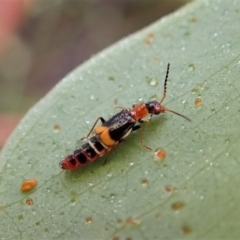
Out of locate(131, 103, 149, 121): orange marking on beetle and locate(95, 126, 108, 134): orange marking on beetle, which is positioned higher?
locate(95, 126, 108, 134): orange marking on beetle

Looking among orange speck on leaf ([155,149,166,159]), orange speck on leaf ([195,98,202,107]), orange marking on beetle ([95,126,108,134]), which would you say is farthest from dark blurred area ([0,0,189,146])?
orange speck on leaf ([155,149,166,159])

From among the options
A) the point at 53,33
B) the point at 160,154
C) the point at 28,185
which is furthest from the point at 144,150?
the point at 53,33

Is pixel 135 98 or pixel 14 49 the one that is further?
pixel 14 49

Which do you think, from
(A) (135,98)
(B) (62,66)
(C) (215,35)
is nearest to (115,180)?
(A) (135,98)

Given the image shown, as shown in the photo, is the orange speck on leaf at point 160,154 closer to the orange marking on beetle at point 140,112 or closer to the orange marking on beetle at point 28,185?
the orange marking on beetle at point 140,112

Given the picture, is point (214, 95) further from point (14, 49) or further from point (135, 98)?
point (14, 49)

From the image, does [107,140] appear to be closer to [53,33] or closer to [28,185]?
[28,185]

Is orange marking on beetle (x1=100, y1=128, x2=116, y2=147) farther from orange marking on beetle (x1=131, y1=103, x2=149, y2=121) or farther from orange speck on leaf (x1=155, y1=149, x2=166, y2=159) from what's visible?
orange speck on leaf (x1=155, y1=149, x2=166, y2=159)
